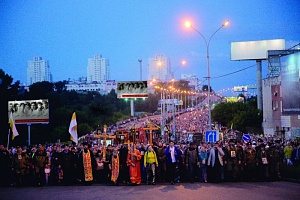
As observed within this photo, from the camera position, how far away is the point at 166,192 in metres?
15.9

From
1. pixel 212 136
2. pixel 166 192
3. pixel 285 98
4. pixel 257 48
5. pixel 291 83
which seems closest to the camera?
pixel 166 192

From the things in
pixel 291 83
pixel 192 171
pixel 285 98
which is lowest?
pixel 192 171

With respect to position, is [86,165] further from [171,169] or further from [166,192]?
[166,192]

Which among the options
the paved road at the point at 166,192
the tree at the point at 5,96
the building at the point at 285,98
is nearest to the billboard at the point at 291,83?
the building at the point at 285,98

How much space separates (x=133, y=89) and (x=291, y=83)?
2744cm

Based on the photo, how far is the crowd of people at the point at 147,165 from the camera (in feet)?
61.5

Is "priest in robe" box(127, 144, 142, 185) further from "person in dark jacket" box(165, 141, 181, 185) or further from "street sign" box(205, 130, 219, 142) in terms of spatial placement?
"street sign" box(205, 130, 219, 142)

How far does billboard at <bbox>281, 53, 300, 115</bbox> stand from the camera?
3131 cm

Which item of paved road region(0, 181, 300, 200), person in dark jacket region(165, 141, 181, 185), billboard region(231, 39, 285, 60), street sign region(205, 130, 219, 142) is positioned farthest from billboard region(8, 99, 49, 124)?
billboard region(231, 39, 285, 60)

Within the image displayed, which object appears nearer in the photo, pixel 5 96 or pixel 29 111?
pixel 29 111

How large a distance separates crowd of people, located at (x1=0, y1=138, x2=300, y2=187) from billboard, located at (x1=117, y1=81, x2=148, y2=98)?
122 feet

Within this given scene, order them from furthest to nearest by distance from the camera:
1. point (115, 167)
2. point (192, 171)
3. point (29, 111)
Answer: point (29, 111)
point (192, 171)
point (115, 167)

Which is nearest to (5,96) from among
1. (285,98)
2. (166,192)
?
(285,98)

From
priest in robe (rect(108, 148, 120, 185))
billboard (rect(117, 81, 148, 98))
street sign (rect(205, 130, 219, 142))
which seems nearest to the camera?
priest in robe (rect(108, 148, 120, 185))
